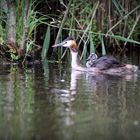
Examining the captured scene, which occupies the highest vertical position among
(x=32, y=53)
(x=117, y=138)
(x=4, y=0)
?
(x=4, y=0)

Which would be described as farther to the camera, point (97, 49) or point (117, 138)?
point (97, 49)

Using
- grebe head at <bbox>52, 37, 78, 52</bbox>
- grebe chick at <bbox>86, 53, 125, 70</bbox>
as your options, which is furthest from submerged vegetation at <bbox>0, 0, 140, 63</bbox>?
grebe chick at <bbox>86, 53, 125, 70</bbox>

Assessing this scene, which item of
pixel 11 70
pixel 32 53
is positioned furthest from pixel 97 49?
pixel 11 70

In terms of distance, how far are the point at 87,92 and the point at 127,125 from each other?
8.36 ft

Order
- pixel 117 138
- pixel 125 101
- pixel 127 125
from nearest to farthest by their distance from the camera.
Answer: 1. pixel 117 138
2. pixel 127 125
3. pixel 125 101

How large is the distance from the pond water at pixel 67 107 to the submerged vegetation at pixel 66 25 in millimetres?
1804

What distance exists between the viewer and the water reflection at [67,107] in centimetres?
676

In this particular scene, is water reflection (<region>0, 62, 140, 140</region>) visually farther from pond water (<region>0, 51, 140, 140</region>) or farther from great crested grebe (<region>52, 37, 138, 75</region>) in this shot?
great crested grebe (<region>52, 37, 138, 75</region>)

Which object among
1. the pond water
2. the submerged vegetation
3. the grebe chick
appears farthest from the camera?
the submerged vegetation

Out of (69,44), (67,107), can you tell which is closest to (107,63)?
(69,44)

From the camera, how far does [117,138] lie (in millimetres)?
6512

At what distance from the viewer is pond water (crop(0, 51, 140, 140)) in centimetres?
674

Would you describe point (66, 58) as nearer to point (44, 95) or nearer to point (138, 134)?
→ point (44, 95)

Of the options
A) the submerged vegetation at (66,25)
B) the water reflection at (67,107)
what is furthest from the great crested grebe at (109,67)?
the water reflection at (67,107)
